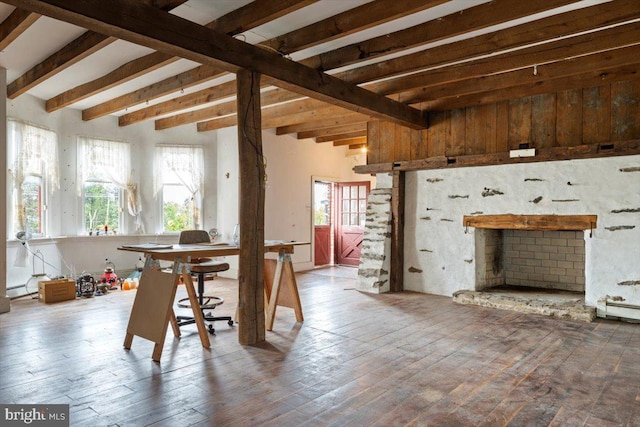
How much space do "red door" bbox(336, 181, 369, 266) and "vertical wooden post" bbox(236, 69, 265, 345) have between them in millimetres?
5850

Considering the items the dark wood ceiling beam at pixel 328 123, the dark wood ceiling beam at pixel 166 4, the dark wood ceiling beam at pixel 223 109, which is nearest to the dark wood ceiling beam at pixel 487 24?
the dark wood ceiling beam at pixel 223 109

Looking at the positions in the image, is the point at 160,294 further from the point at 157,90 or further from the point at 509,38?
the point at 509,38

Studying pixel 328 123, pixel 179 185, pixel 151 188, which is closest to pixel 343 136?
pixel 328 123

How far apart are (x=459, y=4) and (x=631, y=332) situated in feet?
12.2

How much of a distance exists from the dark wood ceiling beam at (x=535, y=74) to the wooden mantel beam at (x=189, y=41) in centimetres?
108

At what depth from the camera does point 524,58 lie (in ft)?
14.3

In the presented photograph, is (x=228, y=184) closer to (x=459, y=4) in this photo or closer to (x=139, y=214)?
(x=139, y=214)

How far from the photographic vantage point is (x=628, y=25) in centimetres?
378

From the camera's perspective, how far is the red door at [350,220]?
31.9ft

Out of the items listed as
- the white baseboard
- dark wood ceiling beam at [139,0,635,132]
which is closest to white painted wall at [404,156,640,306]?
dark wood ceiling beam at [139,0,635,132]

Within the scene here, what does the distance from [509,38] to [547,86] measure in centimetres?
177

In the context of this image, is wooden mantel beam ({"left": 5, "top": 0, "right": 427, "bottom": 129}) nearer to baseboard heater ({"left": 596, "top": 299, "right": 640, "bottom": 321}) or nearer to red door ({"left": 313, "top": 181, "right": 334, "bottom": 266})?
baseboard heater ({"left": 596, "top": 299, "right": 640, "bottom": 321})

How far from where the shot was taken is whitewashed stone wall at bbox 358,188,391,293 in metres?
6.60

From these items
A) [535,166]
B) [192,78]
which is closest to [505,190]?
[535,166]
